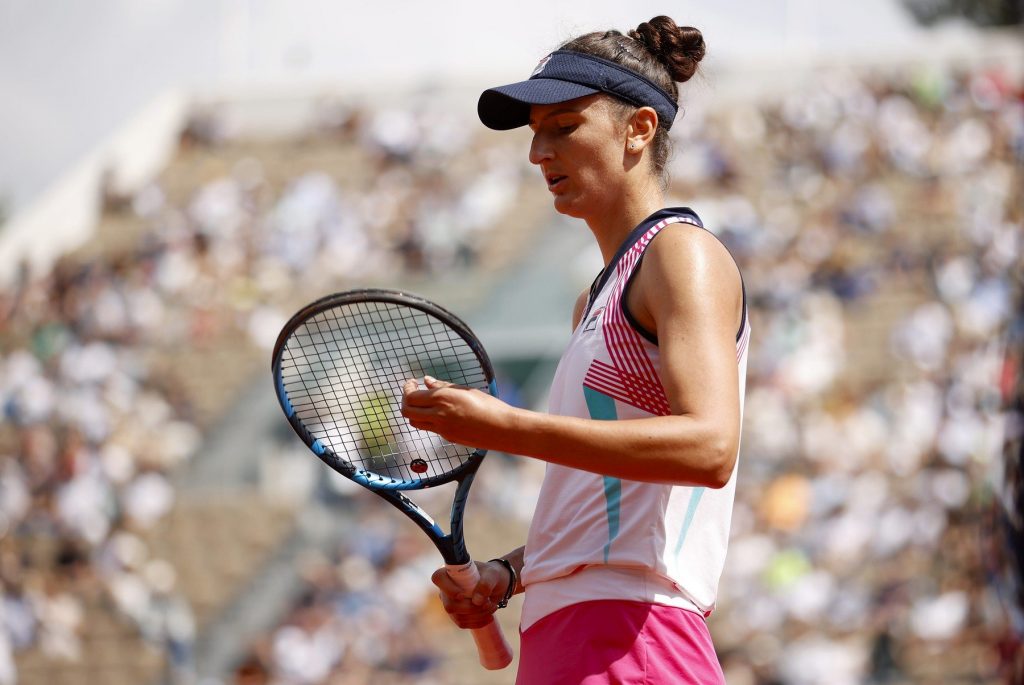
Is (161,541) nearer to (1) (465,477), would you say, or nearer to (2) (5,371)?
(2) (5,371)

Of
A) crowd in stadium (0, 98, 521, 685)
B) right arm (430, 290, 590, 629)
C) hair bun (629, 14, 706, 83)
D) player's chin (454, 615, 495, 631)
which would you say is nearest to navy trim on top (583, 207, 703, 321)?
right arm (430, 290, 590, 629)

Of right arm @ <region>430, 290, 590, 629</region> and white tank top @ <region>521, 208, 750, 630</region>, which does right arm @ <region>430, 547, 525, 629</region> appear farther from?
white tank top @ <region>521, 208, 750, 630</region>

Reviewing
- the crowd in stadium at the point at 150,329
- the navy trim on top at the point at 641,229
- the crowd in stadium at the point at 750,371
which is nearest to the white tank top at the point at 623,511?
the navy trim on top at the point at 641,229

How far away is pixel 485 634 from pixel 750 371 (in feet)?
31.5

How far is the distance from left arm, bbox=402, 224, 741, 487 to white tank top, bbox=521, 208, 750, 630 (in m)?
0.11

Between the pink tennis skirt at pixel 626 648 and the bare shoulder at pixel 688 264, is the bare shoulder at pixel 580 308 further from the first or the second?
the pink tennis skirt at pixel 626 648

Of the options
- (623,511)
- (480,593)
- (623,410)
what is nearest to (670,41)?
A: (623,410)

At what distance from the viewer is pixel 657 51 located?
2326 mm

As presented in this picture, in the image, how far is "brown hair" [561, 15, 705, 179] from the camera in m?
2.27

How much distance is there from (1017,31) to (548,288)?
8.11m

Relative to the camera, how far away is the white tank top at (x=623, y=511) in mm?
2055

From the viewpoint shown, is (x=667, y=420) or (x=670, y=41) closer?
(x=667, y=420)

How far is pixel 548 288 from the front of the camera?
47.1 ft

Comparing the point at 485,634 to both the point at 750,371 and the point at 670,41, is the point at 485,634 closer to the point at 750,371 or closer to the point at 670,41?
the point at 670,41
